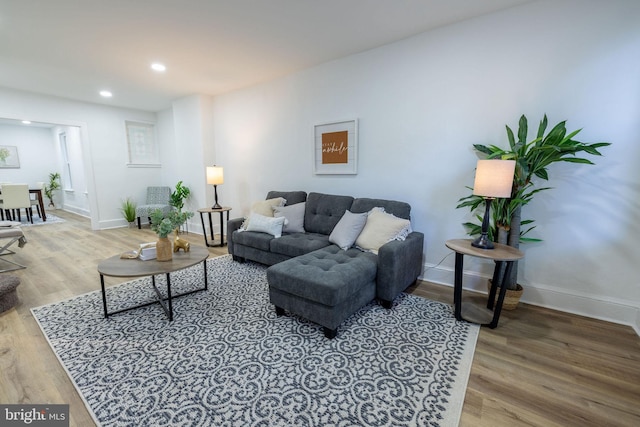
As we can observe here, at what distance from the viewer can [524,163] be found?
2174 millimetres

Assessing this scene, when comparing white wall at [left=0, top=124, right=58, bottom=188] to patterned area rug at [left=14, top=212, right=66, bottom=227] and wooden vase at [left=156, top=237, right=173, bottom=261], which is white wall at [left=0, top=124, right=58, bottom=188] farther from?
wooden vase at [left=156, top=237, right=173, bottom=261]

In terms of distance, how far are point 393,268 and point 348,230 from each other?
2.25 feet

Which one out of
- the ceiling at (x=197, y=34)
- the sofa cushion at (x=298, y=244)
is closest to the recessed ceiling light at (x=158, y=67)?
the ceiling at (x=197, y=34)

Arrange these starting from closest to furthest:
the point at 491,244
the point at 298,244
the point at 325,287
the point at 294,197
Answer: the point at 325,287 < the point at 491,244 < the point at 298,244 < the point at 294,197

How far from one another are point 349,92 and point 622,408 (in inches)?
136

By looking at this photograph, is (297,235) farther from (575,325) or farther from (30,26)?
(30,26)

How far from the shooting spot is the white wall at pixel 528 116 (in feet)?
6.97

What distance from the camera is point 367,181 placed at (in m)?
3.38

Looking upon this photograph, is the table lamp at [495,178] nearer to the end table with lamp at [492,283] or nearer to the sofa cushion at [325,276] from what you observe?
the end table with lamp at [492,283]

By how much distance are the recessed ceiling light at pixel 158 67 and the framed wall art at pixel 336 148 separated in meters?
2.15

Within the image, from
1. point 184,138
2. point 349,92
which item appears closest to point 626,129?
point 349,92

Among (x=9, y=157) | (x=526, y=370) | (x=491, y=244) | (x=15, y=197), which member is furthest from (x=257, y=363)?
(x=9, y=157)

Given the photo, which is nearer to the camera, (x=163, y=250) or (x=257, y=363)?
(x=257, y=363)

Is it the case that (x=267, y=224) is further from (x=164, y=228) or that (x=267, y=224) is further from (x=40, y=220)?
(x=40, y=220)
